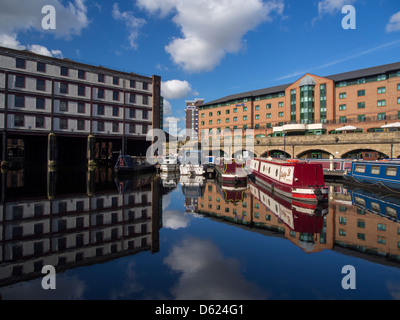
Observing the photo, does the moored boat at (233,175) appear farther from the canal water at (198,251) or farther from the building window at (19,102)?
the building window at (19,102)

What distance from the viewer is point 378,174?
23.0m

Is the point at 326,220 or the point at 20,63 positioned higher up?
the point at 20,63

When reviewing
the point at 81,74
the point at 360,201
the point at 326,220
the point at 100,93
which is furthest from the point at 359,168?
the point at 81,74

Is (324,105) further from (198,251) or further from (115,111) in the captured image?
(198,251)

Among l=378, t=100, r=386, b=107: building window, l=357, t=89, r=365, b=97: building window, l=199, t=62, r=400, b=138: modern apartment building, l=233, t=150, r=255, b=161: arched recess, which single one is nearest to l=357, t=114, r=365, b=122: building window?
l=199, t=62, r=400, b=138: modern apartment building

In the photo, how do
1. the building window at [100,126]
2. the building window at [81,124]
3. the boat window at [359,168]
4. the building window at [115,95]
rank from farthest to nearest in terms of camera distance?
1. the building window at [115,95]
2. the building window at [100,126]
3. the building window at [81,124]
4. the boat window at [359,168]

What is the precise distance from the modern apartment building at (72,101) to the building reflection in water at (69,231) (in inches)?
1168

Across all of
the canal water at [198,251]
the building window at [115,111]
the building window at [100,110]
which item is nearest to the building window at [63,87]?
the building window at [100,110]

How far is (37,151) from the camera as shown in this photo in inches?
2030

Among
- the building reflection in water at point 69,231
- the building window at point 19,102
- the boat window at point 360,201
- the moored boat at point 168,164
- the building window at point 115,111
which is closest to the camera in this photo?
the building reflection in water at point 69,231

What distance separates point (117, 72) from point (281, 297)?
5365 centimetres

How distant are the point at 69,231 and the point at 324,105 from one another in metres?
60.7

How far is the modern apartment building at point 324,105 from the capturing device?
1943 inches
